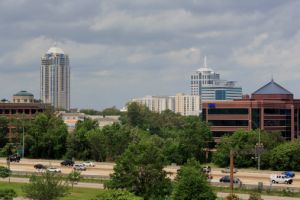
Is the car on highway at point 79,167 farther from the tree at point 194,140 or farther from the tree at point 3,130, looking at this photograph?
the tree at point 3,130

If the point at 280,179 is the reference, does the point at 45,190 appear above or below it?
above

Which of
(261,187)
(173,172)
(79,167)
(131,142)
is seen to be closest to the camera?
(261,187)

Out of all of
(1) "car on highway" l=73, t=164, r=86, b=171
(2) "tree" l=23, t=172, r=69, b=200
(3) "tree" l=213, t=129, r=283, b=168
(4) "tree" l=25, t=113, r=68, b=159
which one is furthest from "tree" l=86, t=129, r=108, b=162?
(2) "tree" l=23, t=172, r=69, b=200

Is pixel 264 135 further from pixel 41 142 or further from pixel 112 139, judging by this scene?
pixel 41 142

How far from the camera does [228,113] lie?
138 metres

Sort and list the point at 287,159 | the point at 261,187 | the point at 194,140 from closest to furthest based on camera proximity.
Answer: the point at 261,187, the point at 287,159, the point at 194,140

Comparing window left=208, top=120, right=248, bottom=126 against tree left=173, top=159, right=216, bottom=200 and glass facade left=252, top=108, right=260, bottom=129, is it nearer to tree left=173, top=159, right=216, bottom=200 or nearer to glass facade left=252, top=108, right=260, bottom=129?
glass facade left=252, top=108, right=260, bottom=129

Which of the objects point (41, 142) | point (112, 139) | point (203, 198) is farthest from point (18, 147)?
point (203, 198)

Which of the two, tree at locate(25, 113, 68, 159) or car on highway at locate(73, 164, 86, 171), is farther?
tree at locate(25, 113, 68, 159)

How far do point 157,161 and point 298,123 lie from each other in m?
82.1

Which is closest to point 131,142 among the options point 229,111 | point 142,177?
point 229,111

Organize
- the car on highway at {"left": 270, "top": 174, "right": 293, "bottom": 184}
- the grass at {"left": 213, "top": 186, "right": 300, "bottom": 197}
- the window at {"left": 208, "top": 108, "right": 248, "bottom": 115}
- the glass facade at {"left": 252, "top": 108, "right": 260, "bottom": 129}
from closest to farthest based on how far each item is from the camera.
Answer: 1. the grass at {"left": 213, "top": 186, "right": 300, "bottom": 197}
2. the car on highway at {"left": 270, "top": 174, "right": 293, "bottom": 184}
3. the glass facade at {"left": 252, "top": 108, "right": 260, "bottom": 129}
4. the window at {"left": 208, "top": 108, "right": 248, "bottom": 115}

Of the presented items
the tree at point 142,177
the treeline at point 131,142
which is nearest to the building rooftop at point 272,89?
the treeline at point 131,142

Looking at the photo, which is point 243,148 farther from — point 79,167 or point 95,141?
point 95,141
